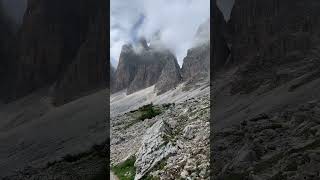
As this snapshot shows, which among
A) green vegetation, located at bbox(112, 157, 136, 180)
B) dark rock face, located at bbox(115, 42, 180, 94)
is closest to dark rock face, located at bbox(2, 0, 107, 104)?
green vegetation, located at bbox(112, 157, 136, 180)

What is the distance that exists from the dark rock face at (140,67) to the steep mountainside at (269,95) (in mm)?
68910

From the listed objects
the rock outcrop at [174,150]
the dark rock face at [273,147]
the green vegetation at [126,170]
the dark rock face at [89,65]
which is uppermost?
the dark rock face at [89,65]

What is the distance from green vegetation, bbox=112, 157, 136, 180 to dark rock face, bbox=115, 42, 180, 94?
7945 cm

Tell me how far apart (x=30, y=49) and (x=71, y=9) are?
5790 mm

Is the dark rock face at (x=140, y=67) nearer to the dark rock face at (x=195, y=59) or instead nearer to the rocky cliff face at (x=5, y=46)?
the dark rock face at (x=195, y=59)

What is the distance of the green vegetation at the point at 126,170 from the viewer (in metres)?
24.2

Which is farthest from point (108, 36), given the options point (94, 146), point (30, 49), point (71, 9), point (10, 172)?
point (10, 172)

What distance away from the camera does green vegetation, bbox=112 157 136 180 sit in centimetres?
2424

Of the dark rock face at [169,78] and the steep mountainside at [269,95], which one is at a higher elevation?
the steep mountainside at [269,95]

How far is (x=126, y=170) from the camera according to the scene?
25.5m

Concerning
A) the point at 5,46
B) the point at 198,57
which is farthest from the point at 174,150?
the point at 198,57

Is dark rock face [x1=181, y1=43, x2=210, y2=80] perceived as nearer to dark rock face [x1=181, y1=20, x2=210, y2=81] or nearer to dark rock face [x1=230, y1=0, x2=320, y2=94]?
dark rock face [x1=181, y1=20, x2=210, y2=81]

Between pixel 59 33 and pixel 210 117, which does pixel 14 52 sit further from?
pixel 210 117

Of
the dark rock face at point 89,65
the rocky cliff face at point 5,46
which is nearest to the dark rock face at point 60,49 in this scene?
the dark rock face at point 89,65
